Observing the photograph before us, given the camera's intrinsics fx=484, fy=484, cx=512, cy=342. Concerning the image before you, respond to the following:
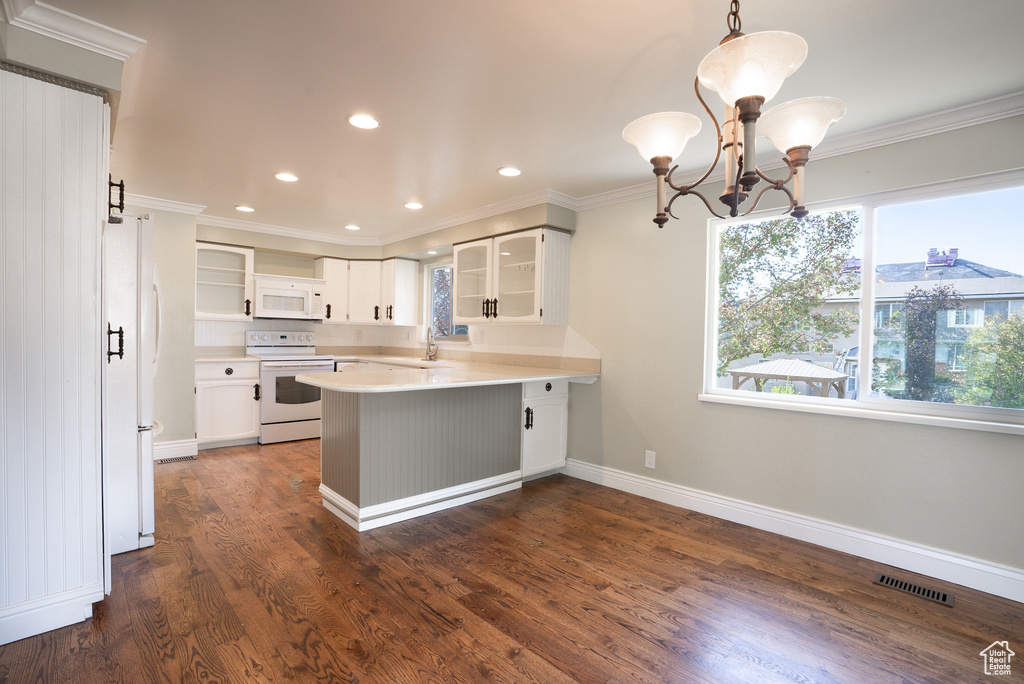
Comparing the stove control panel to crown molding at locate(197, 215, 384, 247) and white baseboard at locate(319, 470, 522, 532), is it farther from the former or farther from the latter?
white baseboard at locate(319, 470, 522, 532)

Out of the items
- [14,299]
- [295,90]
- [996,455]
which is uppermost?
[295,90]

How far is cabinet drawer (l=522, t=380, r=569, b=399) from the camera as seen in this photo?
3840 millimetres

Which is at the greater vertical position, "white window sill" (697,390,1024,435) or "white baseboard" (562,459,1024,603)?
"white window sill" (697,390,1024,435)

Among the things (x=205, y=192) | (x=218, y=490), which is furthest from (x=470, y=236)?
(x=218, y=490)

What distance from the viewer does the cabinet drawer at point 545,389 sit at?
3.84 metres

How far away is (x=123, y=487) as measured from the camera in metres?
2.58

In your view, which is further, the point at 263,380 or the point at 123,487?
the point at 263,380

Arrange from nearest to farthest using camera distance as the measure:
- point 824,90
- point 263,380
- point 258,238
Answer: point 824,90 → point 263,380 → point 258,238

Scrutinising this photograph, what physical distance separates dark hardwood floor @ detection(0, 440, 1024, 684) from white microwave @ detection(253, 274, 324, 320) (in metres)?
2.65

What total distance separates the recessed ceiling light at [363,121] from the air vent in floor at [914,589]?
3532 mm

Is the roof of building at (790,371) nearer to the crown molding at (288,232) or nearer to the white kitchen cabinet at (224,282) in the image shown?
the crown molding at (288,232)

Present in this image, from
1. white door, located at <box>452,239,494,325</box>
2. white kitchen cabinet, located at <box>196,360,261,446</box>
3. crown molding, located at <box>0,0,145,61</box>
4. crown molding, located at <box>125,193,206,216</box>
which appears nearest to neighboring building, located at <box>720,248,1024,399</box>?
white door, located at <box>452,239,494,325</box>

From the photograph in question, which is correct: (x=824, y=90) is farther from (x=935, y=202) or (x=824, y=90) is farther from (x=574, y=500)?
(x=574, y=500)

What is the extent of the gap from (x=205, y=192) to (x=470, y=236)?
7.42 feet
